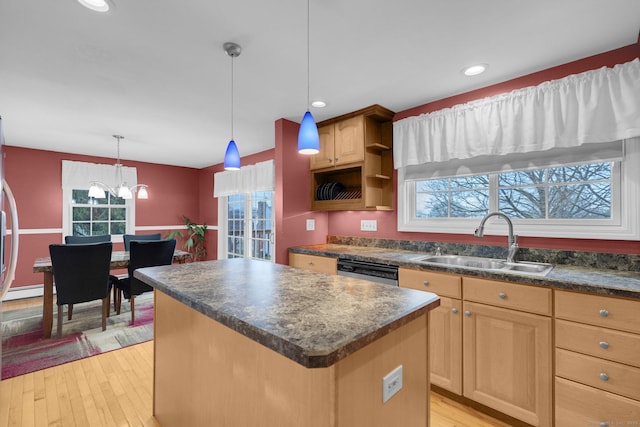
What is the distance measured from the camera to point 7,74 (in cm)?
217

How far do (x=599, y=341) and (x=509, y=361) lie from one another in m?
0.45

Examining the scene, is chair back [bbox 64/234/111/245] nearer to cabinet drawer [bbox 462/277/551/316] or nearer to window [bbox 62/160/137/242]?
window [bbox 62/160/137/242]

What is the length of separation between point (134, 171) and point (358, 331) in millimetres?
5901

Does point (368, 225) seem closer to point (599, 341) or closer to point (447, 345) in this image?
point (447, 345)

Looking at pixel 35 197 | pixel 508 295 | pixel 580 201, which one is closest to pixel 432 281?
pixel 508 295

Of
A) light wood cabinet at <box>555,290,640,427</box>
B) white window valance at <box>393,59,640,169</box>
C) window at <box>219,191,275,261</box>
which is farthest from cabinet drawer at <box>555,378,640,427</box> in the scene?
window at <box>219,191,275,261</box>

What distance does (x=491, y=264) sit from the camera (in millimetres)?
2270

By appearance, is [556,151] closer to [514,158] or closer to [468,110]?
[514,158]

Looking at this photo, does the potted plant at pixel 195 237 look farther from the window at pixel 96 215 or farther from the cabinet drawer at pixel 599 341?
the cabinet drawer at pixel 599 341

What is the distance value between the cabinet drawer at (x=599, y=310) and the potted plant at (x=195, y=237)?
18.8ft

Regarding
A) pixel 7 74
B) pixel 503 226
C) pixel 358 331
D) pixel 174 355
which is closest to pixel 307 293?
pixel 358 331

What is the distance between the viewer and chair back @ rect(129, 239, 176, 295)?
10.7ft

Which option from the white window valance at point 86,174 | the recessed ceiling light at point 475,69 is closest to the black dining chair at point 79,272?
the white window valance at point 86,174

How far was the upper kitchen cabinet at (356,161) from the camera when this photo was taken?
2861 mm
